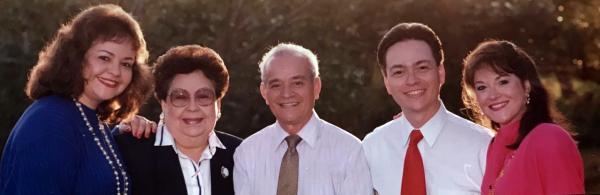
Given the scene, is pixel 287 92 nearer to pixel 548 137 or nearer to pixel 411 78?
pixel 411 78

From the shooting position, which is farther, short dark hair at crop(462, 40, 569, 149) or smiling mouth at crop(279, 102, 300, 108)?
smiling mouth at crop(279, 102, 300, 108)

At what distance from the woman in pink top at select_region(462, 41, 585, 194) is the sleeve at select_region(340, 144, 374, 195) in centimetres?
64

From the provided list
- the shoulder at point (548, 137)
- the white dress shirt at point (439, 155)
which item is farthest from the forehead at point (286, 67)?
the shoulder at point (548, 137)

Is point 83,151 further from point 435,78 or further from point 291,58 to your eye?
point 435,78

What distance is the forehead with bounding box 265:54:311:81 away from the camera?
15.5 ft

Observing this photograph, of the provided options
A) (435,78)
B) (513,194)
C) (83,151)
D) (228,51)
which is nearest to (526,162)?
(513,194)

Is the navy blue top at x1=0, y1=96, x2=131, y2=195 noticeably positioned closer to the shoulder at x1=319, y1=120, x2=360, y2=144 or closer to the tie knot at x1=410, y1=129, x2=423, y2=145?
the shoulder at x1=319, y1=120, x2=360, y2=144

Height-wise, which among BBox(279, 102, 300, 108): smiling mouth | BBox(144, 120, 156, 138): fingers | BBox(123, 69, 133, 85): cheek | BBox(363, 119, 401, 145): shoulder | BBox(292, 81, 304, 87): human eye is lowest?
BBox(363, 119, 401, 145): shoulder

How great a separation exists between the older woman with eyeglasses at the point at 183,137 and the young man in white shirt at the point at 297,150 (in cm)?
19

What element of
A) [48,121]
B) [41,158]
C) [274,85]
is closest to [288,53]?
[274,85]

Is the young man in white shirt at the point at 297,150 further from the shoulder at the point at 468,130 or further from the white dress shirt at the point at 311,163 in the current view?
the shoulder at the point at 468,130

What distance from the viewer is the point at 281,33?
9.43m

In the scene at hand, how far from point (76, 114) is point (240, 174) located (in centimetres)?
97

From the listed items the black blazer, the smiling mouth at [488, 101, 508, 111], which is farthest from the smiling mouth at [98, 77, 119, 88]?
the smiling mouth at [488, 101, 508, 111]
